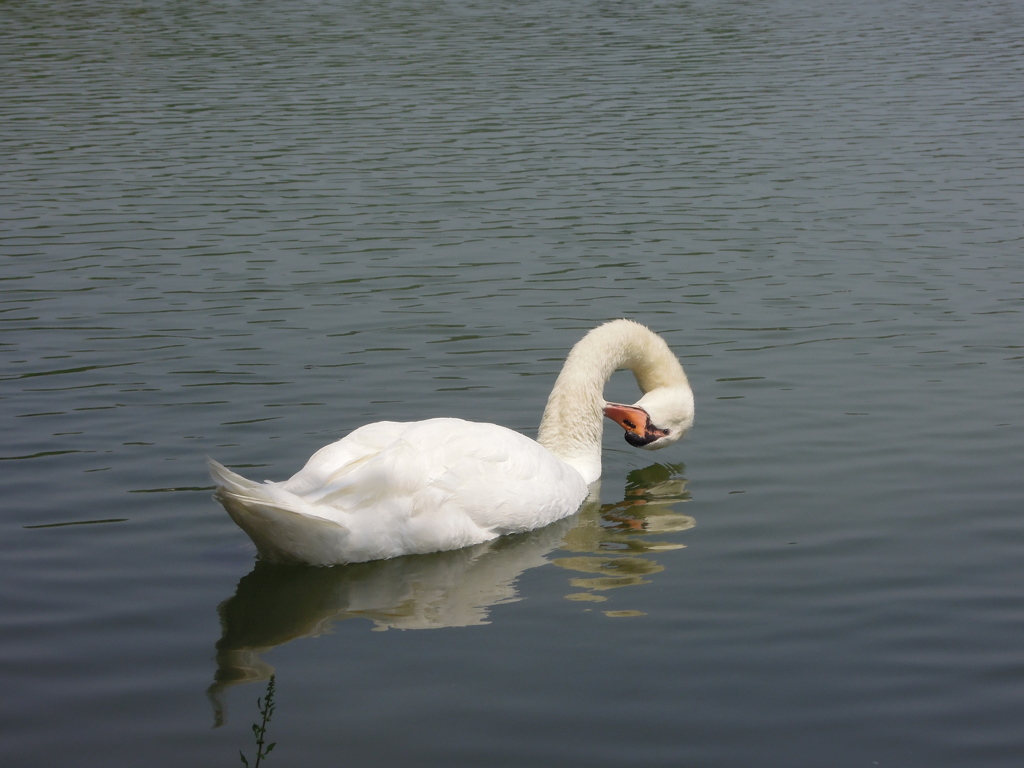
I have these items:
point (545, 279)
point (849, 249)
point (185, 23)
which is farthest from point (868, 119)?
point (185, 23)

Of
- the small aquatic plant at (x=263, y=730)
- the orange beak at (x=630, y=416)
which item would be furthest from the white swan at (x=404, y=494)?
the small aquatic plant at (x=263, y=730)

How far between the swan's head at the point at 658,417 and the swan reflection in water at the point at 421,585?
3.16ft

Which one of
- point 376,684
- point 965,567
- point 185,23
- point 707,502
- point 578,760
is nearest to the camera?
point 578,760

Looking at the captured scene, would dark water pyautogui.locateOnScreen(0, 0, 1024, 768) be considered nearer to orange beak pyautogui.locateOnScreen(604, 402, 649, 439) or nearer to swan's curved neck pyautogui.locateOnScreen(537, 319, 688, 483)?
orange beak pyautogui.locateOnScreen(604, 402, 649, 439)

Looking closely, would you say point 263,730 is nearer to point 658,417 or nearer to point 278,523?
point 278,523

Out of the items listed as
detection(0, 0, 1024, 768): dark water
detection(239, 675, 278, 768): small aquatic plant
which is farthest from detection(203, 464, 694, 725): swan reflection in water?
detection(239, 675, 278, 768): small aquatic plant

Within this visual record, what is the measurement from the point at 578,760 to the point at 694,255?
920cm

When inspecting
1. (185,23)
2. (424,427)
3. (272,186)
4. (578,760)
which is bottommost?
(578,760)

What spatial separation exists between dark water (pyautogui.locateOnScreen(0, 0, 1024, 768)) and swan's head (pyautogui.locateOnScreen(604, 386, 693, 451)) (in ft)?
0.76

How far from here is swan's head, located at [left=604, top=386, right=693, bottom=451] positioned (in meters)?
8.76

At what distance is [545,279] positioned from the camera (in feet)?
42.1

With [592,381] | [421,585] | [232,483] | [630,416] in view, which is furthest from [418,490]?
[630,416]

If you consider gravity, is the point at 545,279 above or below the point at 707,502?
above

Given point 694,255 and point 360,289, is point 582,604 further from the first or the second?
point 694,255
